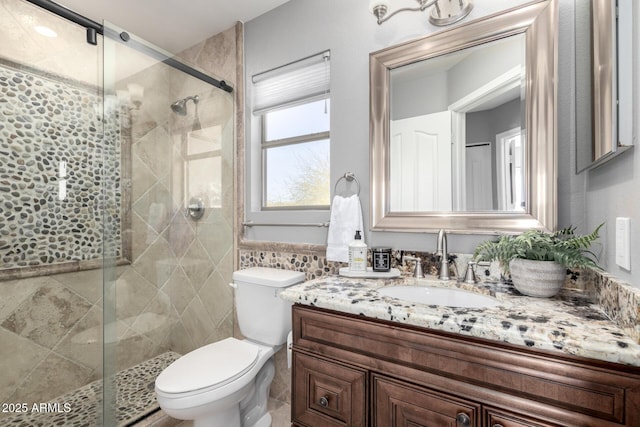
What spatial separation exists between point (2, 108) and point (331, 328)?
205cm

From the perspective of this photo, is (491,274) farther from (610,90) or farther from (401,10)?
(401,10)

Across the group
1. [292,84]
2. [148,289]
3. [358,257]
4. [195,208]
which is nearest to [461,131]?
[358,257]

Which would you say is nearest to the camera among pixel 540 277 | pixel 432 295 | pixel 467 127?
pixel 540 277

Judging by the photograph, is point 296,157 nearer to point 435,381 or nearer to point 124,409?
point 435,381

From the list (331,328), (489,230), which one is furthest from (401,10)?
(331,328)

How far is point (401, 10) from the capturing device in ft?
4.25

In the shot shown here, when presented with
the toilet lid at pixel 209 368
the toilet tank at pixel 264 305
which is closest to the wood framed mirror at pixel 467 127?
the toilet tank at pixel 264 305

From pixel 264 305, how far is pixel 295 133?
41.6 inches

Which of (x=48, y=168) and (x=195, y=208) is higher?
(x=48, y=168)

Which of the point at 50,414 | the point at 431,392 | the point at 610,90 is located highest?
the point at 610,90

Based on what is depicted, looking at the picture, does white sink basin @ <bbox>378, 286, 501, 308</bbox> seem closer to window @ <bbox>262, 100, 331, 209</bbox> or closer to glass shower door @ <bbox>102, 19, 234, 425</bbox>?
window @ <bbox>262, 100, 331, 209</bbox>

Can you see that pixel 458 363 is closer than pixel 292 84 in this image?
Yes

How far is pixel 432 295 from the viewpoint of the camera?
1.15 m

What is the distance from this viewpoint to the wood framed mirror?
1100 millimetres
